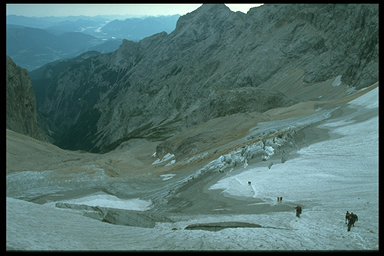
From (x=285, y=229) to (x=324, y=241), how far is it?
7.33 ft

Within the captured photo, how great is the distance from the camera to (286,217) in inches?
754

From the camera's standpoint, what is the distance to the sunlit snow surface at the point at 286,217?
10.6 meters

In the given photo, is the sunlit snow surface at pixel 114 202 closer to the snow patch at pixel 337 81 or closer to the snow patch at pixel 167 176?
the snow patch at pixel 167 176

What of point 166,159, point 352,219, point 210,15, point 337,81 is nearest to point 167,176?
point 166,159

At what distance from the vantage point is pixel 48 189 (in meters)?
26.2

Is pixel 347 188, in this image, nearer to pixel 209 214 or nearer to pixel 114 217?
pixel 209 214

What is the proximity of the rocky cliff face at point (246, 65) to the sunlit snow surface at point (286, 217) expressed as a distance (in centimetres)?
5231

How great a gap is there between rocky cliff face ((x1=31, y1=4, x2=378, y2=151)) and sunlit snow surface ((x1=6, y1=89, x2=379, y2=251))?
2059 inches

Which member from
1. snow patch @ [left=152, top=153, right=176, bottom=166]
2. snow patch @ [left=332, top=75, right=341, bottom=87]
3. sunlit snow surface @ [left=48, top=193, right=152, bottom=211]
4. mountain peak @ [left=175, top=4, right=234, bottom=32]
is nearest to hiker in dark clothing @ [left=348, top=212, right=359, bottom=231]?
sunlit snow surface @ [left=48, top=193, right=152, bottom=211]

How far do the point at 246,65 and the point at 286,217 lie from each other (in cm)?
10618

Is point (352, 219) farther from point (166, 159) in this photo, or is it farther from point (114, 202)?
point (166, 159)

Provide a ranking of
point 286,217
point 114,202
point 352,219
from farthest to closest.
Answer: point 114,202, point 286,217, point 352,219

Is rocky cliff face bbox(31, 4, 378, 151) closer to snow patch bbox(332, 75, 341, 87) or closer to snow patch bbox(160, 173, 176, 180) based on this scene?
snow patch bbox(332, 75, 341, 87)

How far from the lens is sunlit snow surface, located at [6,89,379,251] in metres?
10.6
